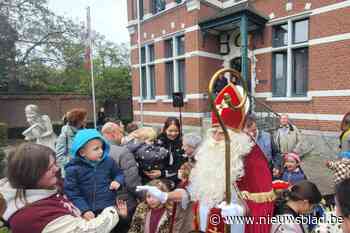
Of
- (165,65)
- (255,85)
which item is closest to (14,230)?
(255,85)

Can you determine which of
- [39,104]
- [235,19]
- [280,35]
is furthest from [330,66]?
[39,104]

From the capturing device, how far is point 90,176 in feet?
8.09

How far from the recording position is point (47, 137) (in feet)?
15.6

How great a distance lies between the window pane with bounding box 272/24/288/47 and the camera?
9398 millimetres

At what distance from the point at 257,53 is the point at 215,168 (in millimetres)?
9214

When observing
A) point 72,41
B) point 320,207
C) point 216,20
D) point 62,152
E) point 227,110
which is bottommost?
point 320,207

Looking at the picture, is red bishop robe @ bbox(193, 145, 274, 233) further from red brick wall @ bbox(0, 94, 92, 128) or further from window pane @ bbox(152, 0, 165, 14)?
red brick wall @ bbox(0, 94, 92, 128)

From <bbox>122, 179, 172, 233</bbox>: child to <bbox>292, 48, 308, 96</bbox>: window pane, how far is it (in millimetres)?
8059

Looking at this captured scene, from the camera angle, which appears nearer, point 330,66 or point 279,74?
point 330,66

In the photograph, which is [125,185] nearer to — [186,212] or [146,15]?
[186,212]

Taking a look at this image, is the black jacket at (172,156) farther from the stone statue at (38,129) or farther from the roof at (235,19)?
the roof at (235,19)

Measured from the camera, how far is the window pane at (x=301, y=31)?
886 centimetres

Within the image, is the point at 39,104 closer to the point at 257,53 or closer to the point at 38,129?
the point at 257,53

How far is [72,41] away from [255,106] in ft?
51.4
